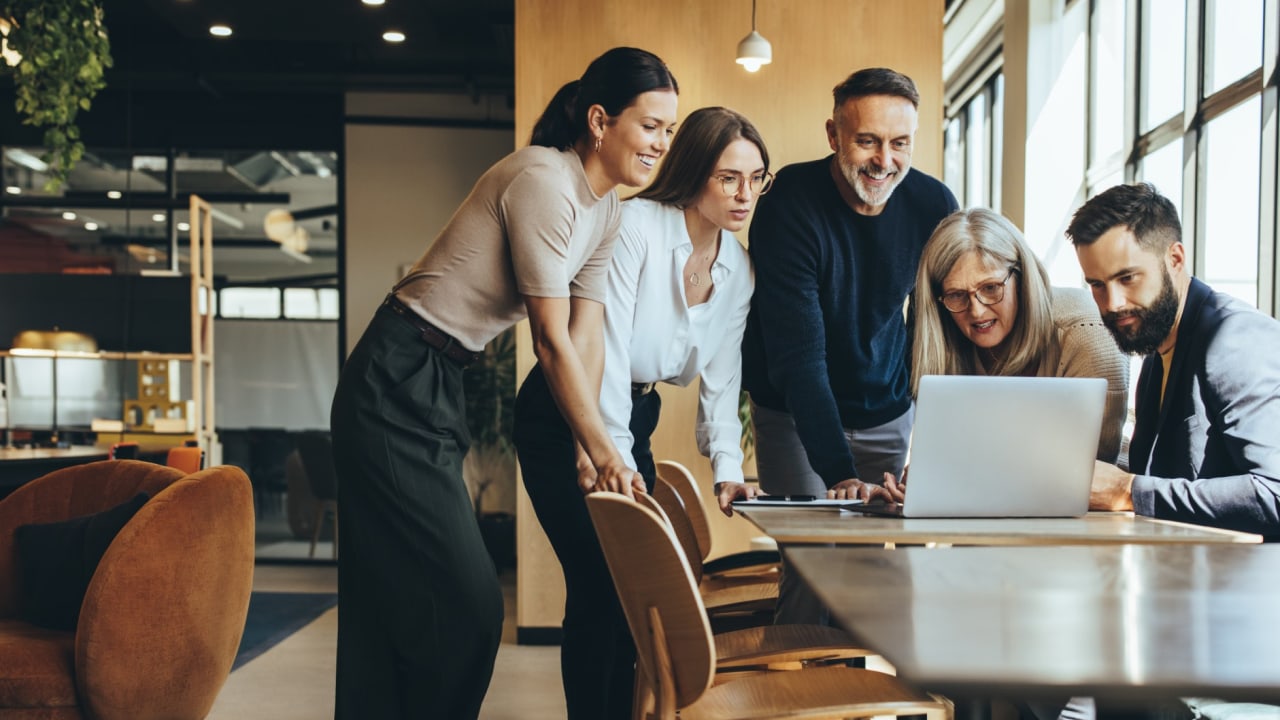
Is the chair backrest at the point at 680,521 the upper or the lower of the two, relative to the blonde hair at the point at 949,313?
lower

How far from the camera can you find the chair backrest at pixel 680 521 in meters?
2.22

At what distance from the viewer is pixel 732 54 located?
16.6ft

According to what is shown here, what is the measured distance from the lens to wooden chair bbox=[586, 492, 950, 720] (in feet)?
4.78

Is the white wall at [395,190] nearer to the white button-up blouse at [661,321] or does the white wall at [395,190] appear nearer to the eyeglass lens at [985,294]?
the white button-up blouse at [661,321]

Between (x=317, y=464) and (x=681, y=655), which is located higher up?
(x=681, y=655)

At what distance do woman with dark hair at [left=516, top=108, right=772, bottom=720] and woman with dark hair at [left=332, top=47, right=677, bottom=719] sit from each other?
0.87ft

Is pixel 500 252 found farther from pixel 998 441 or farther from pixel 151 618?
pixel 151 618

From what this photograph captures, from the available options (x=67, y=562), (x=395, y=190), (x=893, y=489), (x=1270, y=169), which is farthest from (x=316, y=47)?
(x=893, y=489)

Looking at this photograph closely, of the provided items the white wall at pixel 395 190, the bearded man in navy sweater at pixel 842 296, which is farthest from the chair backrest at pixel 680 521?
the white wall at pixel 395 190

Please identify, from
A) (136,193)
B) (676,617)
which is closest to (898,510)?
(676,617)

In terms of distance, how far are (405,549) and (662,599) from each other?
0.80 meters

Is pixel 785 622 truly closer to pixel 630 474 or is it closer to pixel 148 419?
pixel 630 474

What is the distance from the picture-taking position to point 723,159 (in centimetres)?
257

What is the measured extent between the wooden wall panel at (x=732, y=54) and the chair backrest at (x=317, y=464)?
374 cm
